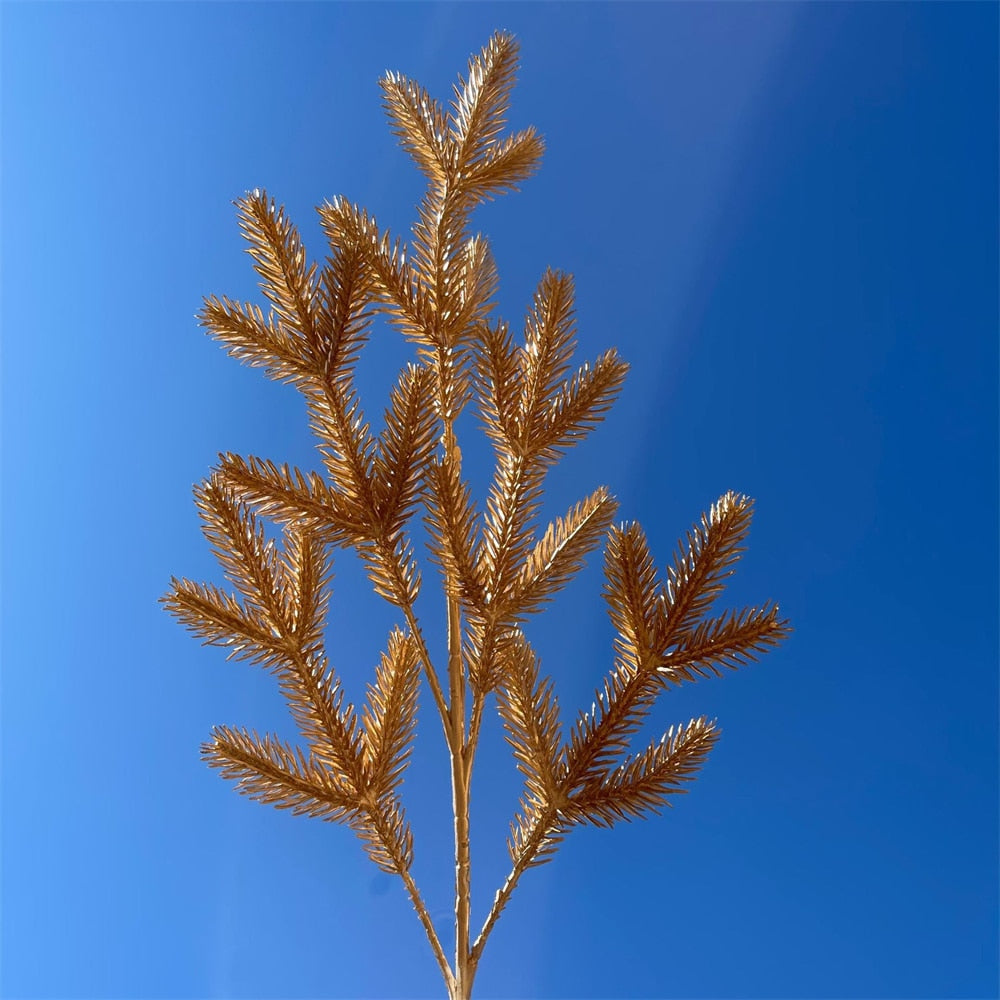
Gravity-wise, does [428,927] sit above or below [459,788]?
below

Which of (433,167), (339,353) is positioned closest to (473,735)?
(339,353)

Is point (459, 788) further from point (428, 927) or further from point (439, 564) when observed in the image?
point (439, 564)

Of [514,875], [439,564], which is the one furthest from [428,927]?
[439,564]

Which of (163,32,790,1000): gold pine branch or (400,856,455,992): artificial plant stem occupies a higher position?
(163,32,790,1000): gold pine branch

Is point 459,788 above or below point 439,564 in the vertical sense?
below

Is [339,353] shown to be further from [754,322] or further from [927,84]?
[927,84]

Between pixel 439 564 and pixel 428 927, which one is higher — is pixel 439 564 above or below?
above

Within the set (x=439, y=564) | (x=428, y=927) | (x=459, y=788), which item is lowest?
(x=428, y=927)

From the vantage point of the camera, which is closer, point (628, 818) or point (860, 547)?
point (628, 818)
